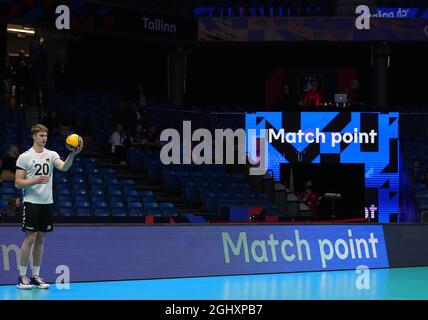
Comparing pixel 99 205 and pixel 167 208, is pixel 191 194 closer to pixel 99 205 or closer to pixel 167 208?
pixel 167 208

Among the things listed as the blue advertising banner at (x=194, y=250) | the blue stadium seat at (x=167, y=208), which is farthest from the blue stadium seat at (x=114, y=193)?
the blue advertising banner at (x=194, y=250)

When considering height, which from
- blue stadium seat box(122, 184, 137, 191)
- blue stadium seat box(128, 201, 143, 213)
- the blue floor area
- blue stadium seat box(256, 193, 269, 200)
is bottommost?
the blue floor area

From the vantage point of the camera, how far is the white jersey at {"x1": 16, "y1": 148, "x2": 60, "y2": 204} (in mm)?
12383

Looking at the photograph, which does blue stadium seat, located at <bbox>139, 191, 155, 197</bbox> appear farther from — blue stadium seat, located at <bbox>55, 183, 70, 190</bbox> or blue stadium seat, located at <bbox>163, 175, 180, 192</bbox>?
blue stadium seat, located at <bbox>55, 183, 70, 190</bbox>

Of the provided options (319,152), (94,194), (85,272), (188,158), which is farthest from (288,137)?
(85,272)

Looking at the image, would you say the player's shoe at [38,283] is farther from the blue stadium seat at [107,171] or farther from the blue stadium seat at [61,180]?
the blue stadium seat at [107,171]

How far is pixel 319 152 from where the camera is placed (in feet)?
87.5

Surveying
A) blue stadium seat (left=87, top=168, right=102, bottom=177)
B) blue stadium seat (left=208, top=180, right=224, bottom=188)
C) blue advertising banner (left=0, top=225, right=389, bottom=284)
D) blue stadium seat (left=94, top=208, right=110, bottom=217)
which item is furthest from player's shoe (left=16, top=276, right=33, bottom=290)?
blue stadium seat (left=208, top=180, right=224, bottom=188)

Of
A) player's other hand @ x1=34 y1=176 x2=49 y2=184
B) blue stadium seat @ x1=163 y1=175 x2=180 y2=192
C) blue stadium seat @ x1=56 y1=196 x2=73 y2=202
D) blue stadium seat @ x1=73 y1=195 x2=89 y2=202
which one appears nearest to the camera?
player's other hand @ x1=34 y1=176 x2=49 y2=184

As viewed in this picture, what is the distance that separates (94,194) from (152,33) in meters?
9.51

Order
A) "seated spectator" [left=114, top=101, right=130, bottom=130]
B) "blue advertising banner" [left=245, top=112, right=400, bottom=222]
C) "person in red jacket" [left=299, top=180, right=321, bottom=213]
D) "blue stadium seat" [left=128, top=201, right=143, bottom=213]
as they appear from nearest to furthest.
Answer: "blue stadium seat" [left=128, top=201, right=143, bottom=213] < "person in red jacket" [left=299, top=180, right=321, bottom=213] < "seated spectator" [left=114, top=101, right=130, bottom=130] < "blue advertising banner" [left=245, top=112, right=400, bottom=222]

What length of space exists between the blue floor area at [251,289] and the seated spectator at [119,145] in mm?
10227

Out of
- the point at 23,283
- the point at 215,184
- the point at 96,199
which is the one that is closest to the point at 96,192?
the point at 96,199

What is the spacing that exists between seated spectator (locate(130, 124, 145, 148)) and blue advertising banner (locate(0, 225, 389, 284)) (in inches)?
412
